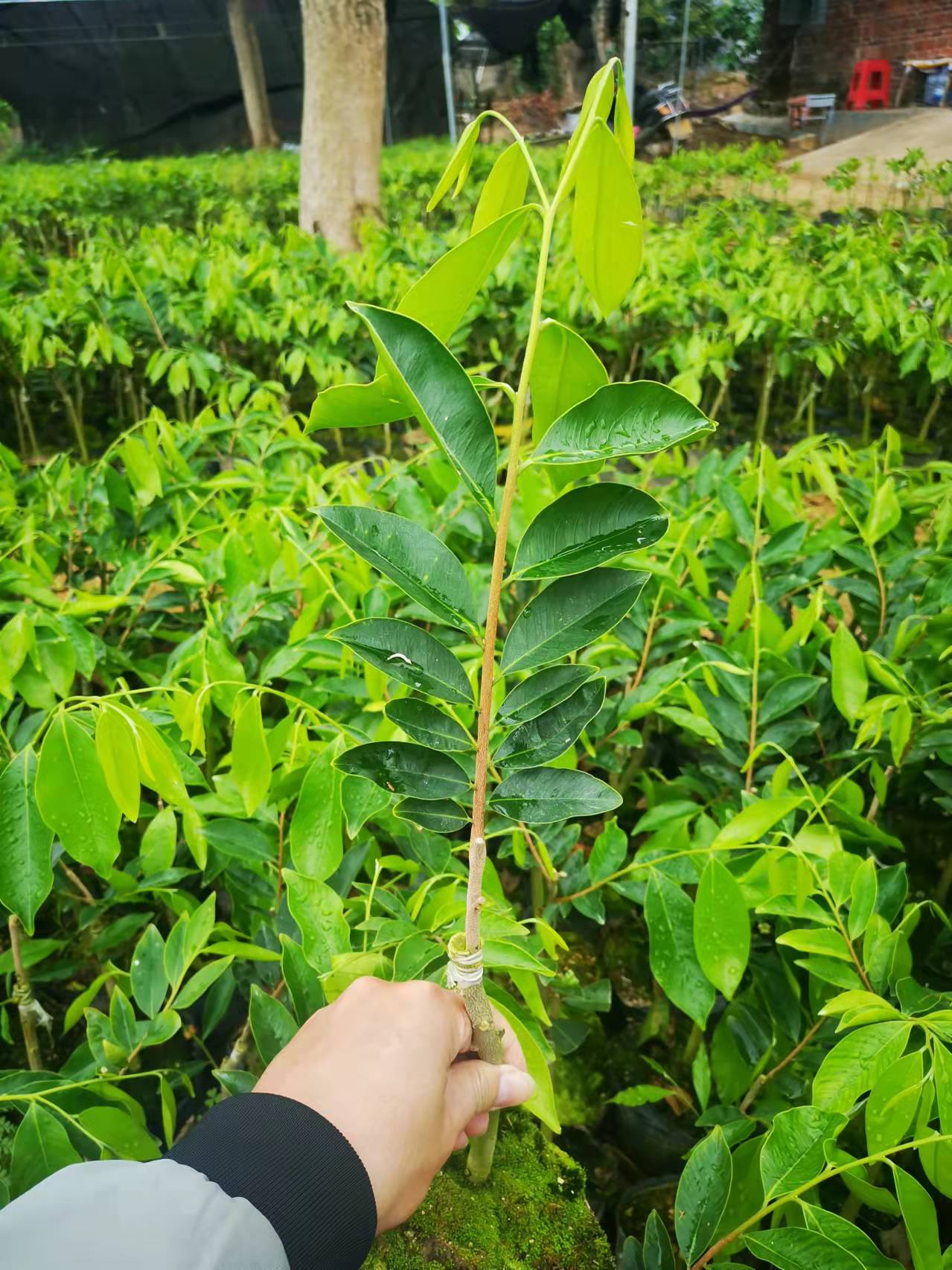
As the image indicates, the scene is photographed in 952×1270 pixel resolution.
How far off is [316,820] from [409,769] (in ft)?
0.57

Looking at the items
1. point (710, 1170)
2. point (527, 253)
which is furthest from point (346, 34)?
point (710, 1170)

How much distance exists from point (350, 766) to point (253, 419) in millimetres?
1403

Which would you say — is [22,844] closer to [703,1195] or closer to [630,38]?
[703,1195]

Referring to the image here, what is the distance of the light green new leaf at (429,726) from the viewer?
1.89 ft

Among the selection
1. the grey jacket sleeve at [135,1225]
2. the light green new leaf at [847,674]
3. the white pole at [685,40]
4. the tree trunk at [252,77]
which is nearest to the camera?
the grey jacket sleeve at [135,1225]

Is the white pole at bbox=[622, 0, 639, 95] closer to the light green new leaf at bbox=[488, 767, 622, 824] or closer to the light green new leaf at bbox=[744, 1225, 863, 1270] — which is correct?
the light green new leaf at bbox=[488, 767, 622, 824]

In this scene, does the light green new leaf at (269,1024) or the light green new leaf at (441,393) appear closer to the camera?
the light green new leaf at (441,393)

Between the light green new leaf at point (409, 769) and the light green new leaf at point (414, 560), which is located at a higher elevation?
the light green new leaf at point (414, 560)

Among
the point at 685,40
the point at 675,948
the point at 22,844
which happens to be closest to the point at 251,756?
the point at 22,844

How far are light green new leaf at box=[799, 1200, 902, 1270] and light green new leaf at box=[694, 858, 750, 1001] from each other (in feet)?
0.50

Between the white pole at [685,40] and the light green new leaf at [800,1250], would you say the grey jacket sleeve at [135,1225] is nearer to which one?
the light green new leaf at [800,1250]

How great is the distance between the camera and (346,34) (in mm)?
4340

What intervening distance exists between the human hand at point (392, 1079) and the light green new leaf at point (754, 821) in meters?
0.29

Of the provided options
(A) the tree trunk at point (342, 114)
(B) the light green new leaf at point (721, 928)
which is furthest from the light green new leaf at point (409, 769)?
(A) the tree trunk at point (342, 114)
